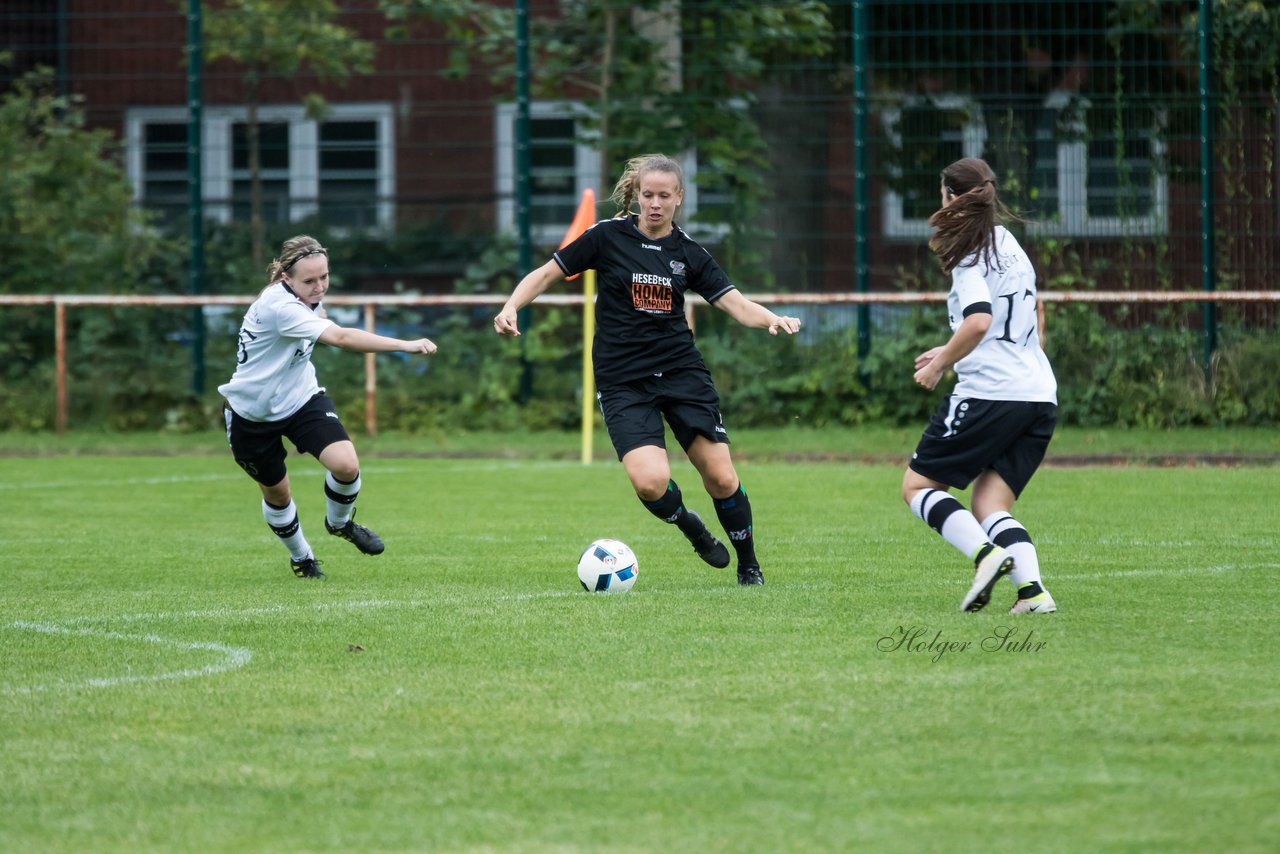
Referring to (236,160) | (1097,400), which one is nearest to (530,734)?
(1097,400)

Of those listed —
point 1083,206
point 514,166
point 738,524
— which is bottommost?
point 738,524

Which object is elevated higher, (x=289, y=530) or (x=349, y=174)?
(x=349, y=174)

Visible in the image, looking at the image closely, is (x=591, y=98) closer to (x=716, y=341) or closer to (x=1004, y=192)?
(x=716, y=341)

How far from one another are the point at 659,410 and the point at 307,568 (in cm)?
179

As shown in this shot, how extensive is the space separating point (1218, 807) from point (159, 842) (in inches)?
87.4

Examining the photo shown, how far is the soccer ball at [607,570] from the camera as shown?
6988mm

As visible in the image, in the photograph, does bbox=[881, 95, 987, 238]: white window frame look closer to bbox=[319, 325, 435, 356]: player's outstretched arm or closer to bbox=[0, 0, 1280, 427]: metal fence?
bbox=[0, 0, 1280, 427]: metal fence

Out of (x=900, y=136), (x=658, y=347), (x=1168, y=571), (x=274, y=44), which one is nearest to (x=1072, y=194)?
(x=900, y=136)

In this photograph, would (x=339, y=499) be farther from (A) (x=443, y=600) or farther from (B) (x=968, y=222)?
(B) (x=968, y=222)

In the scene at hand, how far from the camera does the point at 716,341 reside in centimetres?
1662

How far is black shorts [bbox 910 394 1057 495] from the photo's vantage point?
20.6 feet

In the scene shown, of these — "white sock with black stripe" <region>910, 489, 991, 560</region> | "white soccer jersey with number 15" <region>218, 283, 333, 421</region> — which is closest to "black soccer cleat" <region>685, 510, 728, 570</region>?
"white sock with black stripe" <region>910, 489, 991, 560</region>

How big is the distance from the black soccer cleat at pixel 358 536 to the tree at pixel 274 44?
10958mm

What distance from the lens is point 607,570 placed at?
6992 mm
